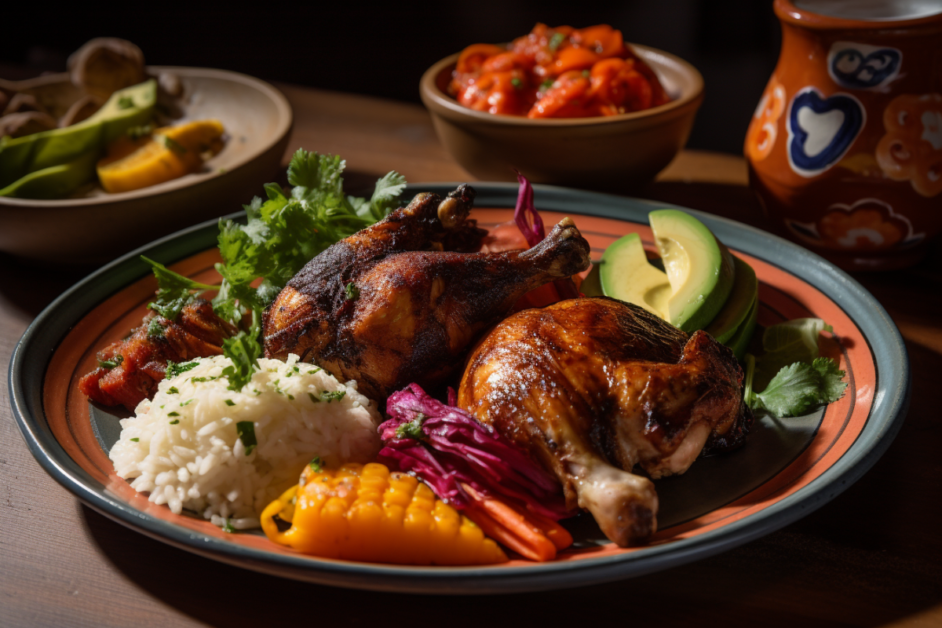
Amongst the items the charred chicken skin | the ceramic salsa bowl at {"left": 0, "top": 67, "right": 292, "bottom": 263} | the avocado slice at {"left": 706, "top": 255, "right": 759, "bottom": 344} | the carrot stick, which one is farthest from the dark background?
the carrot stick

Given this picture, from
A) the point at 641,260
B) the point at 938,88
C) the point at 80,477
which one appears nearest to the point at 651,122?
the point at 641,260

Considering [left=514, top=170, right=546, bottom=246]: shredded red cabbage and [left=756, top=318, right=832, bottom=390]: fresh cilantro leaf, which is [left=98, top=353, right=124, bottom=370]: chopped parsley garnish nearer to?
[left=514, top=170, right=546, bottom=246]: shredded red cabbage

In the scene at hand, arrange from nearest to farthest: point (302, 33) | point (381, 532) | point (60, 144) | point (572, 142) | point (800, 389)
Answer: point (381, 532), point (800, 389), point (572, 142), point (60, 144), point (302, 33)

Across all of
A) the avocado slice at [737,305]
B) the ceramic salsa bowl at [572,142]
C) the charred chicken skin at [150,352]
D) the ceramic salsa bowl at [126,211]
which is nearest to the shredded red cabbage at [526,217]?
the ceramic salsa bowl at [572,142]

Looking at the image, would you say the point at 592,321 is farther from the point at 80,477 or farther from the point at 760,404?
the point at 80,477

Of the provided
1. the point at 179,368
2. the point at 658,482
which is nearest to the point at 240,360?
the point at 179,368

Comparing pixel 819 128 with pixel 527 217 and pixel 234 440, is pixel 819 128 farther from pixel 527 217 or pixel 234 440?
pixel 234 440
